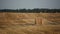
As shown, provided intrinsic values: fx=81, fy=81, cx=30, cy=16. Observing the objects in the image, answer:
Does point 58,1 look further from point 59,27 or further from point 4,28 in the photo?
point 4,28

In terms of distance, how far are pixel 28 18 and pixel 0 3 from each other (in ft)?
1.13

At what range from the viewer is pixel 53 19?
2.64 feet

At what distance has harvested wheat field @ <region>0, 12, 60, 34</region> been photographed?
0.80 m

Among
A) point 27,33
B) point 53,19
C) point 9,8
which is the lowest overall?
point 27,33

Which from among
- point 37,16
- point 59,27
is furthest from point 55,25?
point 37,16

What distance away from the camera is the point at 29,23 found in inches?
31.9

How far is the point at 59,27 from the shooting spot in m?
0.81

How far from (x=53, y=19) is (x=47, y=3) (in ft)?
0.60

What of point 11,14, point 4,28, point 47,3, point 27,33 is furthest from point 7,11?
point 47,3

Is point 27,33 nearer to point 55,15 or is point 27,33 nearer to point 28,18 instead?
point 28,18

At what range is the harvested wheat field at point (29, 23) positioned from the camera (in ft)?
2.62

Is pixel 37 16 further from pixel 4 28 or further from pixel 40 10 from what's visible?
pixel 4 28

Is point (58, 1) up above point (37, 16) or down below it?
above

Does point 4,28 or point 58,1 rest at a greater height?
point 58,1
